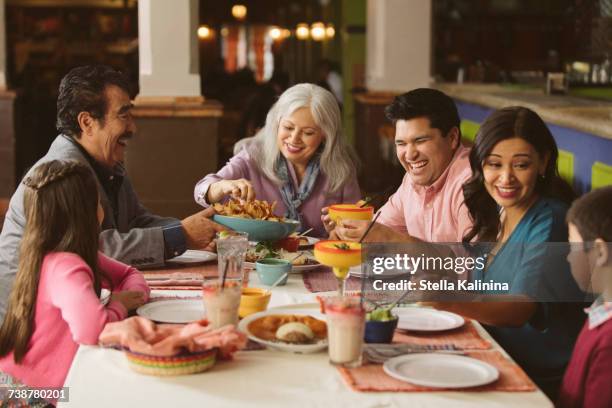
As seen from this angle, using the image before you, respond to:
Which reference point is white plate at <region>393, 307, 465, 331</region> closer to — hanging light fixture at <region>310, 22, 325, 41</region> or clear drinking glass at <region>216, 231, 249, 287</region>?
clear drinking glass at <region>216, 231, 249, 287</region>

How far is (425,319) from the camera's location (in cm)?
231

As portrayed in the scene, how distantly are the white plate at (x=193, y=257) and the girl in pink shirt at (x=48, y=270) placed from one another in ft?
2.58

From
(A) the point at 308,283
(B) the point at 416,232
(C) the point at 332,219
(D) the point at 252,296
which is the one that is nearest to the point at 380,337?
(D) the point at 252,296

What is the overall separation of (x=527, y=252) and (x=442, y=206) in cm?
85

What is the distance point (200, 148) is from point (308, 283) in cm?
443

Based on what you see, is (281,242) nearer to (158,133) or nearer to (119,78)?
(119,78)

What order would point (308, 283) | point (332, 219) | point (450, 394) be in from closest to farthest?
1. point (450, 394)
2. point (308, 283)
3. point (332, 219)

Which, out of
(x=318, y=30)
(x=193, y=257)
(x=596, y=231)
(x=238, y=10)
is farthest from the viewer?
(x=238, y=10)

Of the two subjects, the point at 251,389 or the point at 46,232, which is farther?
the point at 46,232

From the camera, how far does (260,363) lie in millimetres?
1986

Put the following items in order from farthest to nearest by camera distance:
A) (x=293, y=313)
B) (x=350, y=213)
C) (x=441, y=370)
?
(x=350, y=213) < (x=293, y=313) < (x=441, y=370)

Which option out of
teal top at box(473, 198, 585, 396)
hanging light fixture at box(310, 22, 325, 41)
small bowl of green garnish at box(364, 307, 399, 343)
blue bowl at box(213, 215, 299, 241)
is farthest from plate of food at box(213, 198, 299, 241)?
hanging light fixture at box(310, 22, 325, 41)

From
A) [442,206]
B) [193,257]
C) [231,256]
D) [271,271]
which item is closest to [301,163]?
[442,206]

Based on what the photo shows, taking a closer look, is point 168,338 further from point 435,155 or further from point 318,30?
point 318,30
